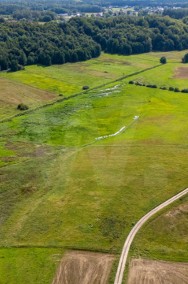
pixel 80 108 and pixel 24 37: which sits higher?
pixel 24 37

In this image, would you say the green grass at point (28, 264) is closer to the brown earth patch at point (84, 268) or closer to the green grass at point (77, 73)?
the brown earth patch at point (84, 268)

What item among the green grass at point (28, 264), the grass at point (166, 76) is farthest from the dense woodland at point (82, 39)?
the green grass at point (28, 264)

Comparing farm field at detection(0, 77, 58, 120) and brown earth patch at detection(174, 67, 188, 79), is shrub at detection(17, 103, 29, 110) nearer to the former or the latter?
farm field at detection(0, 77, 58, 120)

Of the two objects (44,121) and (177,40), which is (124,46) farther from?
(44,121)

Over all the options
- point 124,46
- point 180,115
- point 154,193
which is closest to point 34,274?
point 154,193

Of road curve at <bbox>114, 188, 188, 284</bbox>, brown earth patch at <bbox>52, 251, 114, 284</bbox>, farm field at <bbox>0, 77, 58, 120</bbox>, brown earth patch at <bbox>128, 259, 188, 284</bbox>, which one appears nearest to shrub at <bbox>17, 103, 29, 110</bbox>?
farm field at <bbox>0, 77, 58, 120</bbox>

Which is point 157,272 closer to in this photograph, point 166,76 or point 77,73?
point 166,76
